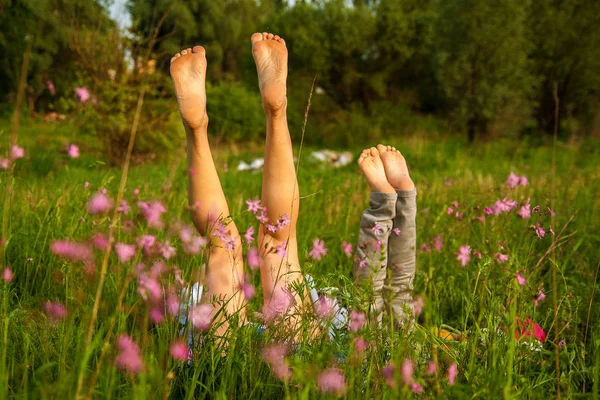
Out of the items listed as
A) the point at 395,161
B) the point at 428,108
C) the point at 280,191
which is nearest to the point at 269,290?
the point at 280,191

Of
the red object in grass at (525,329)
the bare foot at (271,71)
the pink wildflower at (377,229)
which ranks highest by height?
the bare foot at (271,71)

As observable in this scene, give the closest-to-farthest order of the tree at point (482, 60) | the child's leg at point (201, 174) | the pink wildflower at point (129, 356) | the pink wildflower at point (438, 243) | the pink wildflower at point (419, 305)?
the pink wildflower at point (129, 356) < the pink wildflower at point (419, 305) < the pink wildflower at point (438, 243) < the child's leg at point (201, 174) < the tree at point (482, 60)

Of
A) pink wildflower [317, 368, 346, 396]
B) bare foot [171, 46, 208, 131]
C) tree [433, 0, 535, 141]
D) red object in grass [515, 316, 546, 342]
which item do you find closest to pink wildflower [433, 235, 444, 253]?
red object in grass [515, 316, 546, 342]

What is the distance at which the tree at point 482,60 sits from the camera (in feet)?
40.9

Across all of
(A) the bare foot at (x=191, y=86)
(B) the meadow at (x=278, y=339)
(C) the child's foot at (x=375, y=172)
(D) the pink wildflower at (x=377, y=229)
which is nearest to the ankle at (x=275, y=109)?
(A) the bare foot at (x=191, y=86)

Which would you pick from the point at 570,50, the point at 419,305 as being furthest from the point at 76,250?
the point at 570,50

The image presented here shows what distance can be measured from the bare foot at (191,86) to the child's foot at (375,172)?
2.49 ft

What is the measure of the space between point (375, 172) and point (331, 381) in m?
1.41

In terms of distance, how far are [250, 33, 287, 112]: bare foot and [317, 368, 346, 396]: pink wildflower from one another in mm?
1378

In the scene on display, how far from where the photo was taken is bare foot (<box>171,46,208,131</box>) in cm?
228

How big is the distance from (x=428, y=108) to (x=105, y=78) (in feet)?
49.6

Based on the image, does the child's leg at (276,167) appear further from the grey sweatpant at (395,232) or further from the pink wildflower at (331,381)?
the pink wildflower at (331,381)

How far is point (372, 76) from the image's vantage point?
1891cm

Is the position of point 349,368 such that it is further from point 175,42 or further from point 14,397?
point 175,42
